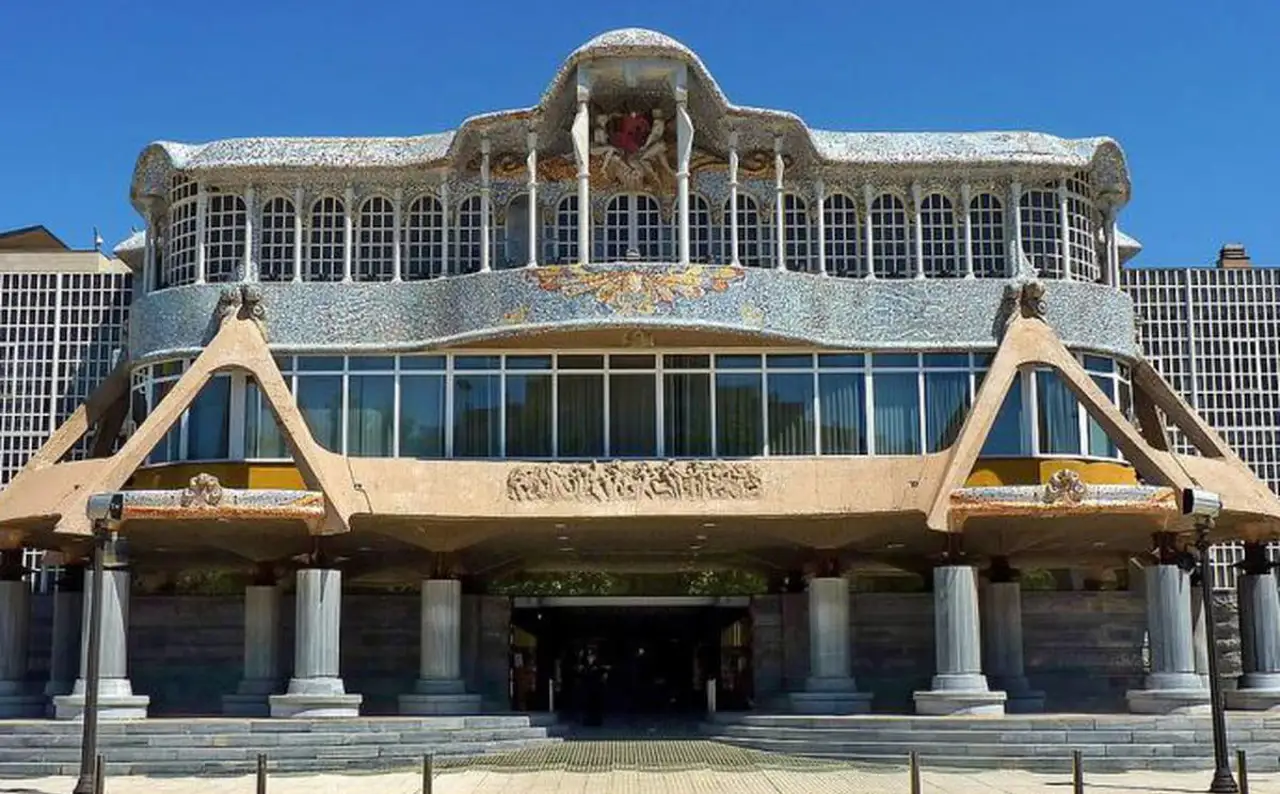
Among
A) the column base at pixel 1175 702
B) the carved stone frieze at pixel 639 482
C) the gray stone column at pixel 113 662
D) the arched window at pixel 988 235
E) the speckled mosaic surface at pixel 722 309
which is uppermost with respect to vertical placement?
the arched window at pixel 988 235

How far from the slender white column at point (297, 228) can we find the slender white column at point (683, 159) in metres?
8.19

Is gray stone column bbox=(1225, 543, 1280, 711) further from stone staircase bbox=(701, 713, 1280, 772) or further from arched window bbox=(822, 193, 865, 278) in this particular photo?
arched window bbox=(822, 193, 865, 278)

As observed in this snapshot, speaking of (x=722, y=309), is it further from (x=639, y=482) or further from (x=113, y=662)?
(x=113, y=662)

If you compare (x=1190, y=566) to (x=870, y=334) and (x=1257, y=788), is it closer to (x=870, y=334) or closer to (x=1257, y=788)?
(x=1257, y=788)

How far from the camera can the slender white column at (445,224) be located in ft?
119

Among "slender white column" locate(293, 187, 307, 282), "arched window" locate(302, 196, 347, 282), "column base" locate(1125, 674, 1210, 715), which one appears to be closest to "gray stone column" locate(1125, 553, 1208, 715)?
"column base" locate(1125, 674, 1210, 715)

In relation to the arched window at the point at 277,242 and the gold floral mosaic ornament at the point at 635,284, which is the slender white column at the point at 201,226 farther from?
the gold floral mosaic ornament at the point at 635,284

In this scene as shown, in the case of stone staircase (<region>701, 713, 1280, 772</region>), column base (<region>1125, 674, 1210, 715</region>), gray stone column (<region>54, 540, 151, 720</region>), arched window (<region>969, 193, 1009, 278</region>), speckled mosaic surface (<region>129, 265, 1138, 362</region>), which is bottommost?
stone staircase (<region>701, 713, 1280, 772</region>)

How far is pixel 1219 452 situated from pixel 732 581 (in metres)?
11.6

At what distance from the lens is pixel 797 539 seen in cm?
3425

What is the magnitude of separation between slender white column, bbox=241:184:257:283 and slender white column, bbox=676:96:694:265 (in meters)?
9.17

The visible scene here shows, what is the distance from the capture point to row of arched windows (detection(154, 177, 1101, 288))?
36.3 metres

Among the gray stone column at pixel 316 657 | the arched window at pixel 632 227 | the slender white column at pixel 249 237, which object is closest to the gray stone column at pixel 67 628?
the gray stone column at pixel 316 657

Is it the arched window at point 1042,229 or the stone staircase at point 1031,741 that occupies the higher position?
the arched window at point 1042,229
